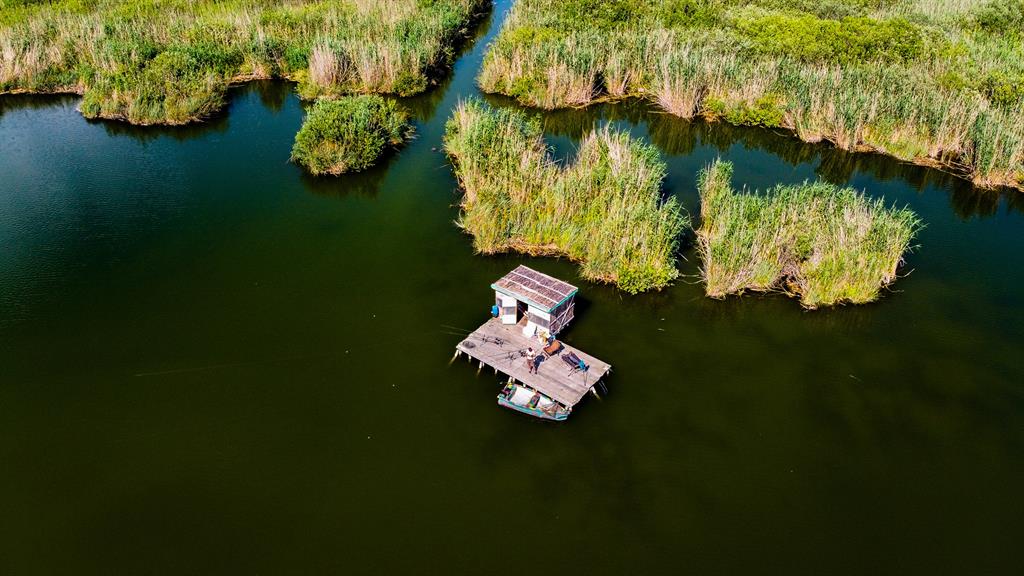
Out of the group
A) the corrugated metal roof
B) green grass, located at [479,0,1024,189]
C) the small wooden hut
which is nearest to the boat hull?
the small wooden hut

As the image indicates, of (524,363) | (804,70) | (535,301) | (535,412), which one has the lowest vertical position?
(535,412)

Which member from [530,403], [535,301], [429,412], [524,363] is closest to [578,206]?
[535,301]

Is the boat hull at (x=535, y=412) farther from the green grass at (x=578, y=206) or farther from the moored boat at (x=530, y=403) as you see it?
the green grass at (x=578, y=206)

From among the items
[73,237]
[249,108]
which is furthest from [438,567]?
[249,108]

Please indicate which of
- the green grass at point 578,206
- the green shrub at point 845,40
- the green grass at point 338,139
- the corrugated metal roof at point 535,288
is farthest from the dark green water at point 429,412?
the green shrub at point 845,40

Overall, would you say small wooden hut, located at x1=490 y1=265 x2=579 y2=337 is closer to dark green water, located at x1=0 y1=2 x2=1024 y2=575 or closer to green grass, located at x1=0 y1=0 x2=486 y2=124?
dark green water, located at x1=0 y1=2 x2=1024 y2=575

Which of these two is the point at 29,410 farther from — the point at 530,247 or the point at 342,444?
the point at 530,247

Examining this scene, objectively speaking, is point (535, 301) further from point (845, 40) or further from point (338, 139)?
point (845, 40)
